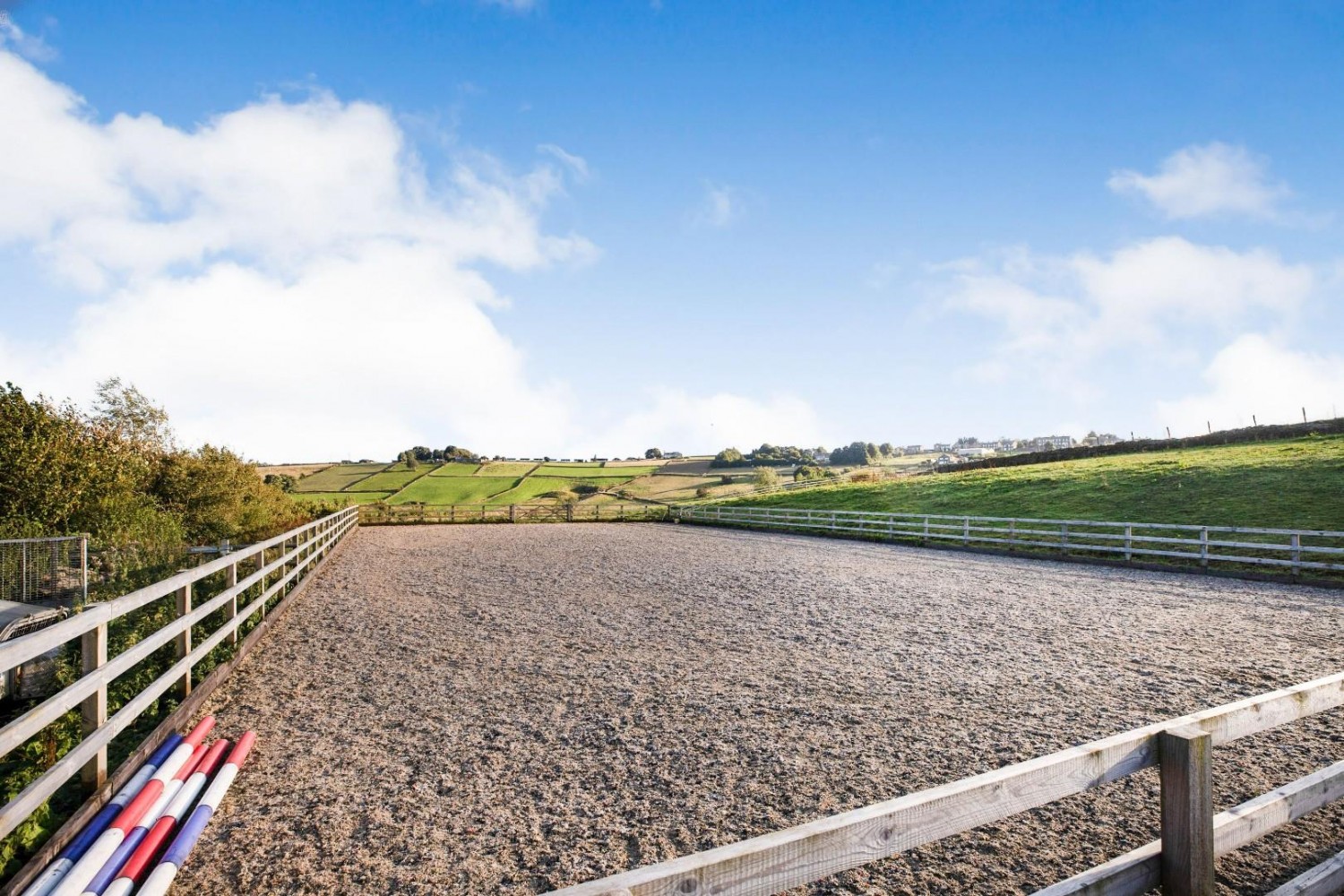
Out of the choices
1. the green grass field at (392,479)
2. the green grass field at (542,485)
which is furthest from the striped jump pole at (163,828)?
the green grass field at (392,479)

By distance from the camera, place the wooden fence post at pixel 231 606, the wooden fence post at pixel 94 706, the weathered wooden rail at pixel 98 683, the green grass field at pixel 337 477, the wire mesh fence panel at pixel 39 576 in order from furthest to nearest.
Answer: the green grass field at pixel 337 477 → the wire mesh fence panel at pixel 39 576 → the wooden fence post at pixel 231 606 → the wooden fence post at pixel 94 706 → the weathered wooden rail at pixel 98 683

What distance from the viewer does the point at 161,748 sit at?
4422 millimetres

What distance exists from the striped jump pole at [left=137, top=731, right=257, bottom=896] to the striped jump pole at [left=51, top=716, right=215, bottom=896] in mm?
208

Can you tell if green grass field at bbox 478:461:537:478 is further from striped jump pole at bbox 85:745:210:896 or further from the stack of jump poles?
striped jump pole at bbox 85:745:210:896

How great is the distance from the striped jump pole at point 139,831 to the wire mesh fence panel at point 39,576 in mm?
5539

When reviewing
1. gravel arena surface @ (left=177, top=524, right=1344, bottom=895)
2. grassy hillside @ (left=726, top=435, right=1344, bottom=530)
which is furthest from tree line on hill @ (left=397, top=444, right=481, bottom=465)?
gravel arena surface @ (left=177, top=524, right=1344, bottom=895)

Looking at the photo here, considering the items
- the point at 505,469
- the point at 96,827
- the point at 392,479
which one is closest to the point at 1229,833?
the point at 96,827

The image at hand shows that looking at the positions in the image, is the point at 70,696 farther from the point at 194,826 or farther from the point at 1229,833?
the point at 1229,833

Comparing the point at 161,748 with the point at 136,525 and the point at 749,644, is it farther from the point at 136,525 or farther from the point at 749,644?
the point at 136,525

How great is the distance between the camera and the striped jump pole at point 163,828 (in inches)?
119

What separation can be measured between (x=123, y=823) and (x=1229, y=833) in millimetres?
4884

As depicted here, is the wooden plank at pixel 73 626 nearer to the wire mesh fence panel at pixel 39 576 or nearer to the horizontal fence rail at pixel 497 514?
the wire mesh fence panel at pixel 39 576

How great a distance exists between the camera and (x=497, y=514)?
38469 mm

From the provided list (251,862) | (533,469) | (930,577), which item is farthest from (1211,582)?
(533,469)
